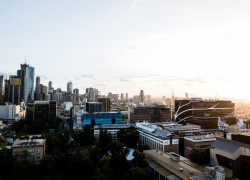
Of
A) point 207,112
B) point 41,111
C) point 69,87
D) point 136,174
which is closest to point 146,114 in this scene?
point 207,112

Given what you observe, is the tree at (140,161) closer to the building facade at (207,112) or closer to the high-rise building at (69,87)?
the building facade at (207,112)

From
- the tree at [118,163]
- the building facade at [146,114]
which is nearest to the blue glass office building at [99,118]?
the building facade at [146,114]

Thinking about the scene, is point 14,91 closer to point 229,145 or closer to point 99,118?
point 99,118

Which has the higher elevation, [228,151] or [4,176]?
[228,151]

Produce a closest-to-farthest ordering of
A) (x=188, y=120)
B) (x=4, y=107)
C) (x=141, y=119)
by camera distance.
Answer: (x=188, y=120)
(x=141, y=119)
(x=4, y=107)

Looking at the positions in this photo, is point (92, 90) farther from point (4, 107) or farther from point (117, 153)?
point (117, 153)

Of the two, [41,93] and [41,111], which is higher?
[41,93]

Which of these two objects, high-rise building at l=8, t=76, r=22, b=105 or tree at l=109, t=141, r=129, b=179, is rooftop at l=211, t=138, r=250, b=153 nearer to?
tree at l=109, t=141, r=129, b=179

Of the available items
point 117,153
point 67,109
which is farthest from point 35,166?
point 67,109
